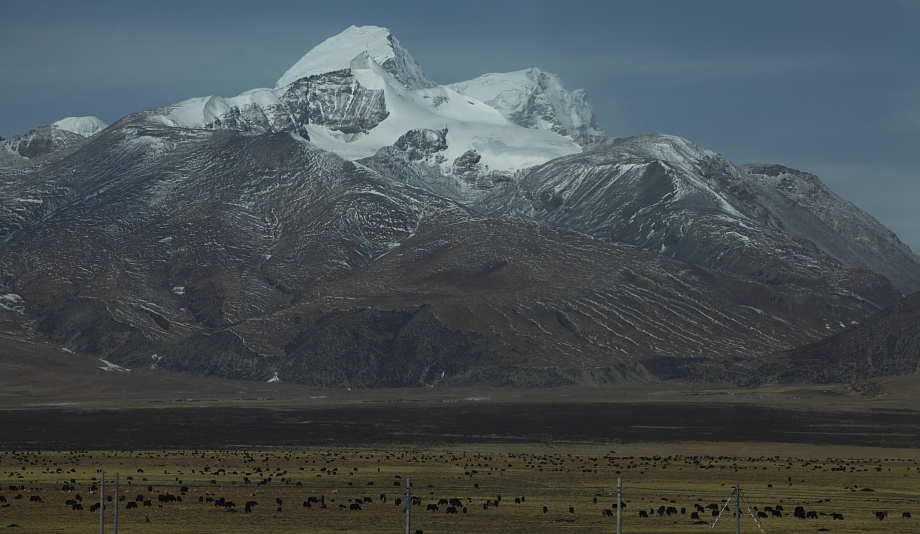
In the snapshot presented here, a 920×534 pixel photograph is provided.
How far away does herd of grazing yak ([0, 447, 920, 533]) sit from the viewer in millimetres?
60969

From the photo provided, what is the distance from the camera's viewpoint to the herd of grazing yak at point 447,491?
61.0 metres

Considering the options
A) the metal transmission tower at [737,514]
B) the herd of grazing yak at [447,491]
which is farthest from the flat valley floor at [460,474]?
the metal transmission tower at [737,514]

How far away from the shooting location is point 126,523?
5838 centimetres

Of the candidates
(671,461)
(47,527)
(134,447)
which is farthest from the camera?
(134,447)

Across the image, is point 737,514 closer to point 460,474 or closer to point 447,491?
point 447,491

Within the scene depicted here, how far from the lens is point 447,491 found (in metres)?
77.2

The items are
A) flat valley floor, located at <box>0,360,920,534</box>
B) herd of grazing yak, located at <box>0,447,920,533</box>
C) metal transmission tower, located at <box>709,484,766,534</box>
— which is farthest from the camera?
flat valley floor, located at <box>0,360,920,534</box>

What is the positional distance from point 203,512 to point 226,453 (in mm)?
50376

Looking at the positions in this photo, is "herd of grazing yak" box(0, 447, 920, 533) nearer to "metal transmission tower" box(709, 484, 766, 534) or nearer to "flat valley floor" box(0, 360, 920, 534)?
"flat valley floor" box(0, 360, 920, 534)

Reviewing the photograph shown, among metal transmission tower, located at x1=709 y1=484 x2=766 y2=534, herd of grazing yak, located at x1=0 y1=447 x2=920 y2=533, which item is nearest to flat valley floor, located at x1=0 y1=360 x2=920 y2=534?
herd of grazing yak, located at x1=0 y1=447 x2=920 y2=533

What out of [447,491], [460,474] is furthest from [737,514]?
[460,474]

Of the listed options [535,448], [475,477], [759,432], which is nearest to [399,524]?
[475,477]

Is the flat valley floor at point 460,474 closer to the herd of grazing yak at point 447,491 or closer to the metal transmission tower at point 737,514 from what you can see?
the herd of grazing yak at point 447,491

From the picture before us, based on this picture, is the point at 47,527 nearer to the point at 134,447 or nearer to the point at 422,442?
the point at 134,447
